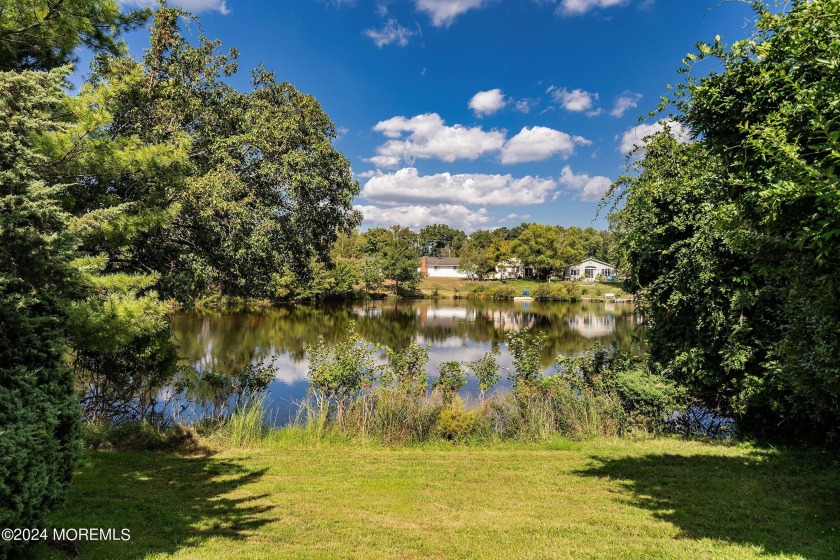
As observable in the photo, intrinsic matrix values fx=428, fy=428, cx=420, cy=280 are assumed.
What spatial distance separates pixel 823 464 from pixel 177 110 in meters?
16.1

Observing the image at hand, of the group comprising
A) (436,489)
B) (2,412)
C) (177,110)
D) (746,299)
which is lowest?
(436,489)

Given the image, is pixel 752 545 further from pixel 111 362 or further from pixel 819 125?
pixel 111 362

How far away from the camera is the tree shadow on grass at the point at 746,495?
4.81 m

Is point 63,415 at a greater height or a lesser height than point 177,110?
lesser

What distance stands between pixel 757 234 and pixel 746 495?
13.6 feet

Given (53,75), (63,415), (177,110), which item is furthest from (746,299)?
(177,110)

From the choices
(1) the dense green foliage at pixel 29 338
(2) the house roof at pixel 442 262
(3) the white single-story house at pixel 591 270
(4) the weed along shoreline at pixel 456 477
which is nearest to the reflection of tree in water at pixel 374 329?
(4) the weed along shoreline at pixel 456 477

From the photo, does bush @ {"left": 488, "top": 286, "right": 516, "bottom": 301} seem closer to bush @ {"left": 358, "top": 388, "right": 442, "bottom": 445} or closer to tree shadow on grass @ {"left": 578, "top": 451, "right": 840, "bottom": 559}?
bush @ {"left": 358, "top": 388, "right": 442, "bottom": 445}

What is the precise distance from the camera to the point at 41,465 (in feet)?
12.7

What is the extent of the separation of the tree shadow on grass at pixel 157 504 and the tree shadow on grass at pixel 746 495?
215 inches

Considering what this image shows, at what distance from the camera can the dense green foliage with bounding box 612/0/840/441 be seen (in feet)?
11.4

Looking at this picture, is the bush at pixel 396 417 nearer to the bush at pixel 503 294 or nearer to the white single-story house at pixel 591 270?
the bush at pixel 503 294

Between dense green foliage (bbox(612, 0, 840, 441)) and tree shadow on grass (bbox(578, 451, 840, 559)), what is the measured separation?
3.74 ft

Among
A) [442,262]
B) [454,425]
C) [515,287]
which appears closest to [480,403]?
[454,425]
